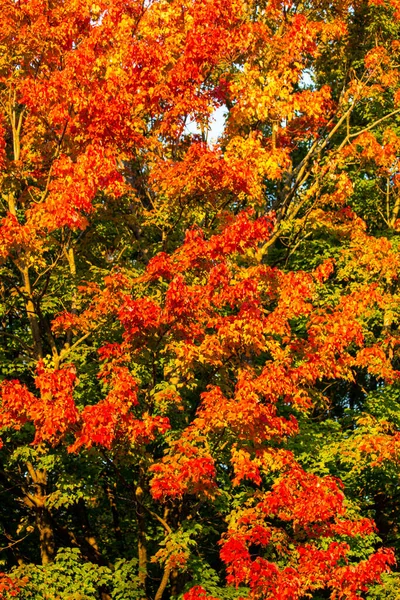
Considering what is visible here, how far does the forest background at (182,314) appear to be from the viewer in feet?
40.3

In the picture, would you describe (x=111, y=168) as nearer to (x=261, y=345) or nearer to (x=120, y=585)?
(x=261, y=345)

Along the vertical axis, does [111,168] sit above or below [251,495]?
A: above

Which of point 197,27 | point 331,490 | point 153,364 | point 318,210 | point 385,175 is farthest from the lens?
point 385,175

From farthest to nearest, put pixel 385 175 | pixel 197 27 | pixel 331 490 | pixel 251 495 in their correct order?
pixel 385 175
pixel 197 27
pixel 251 495
pixel 331 490

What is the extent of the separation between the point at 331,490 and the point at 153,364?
373 centimetres

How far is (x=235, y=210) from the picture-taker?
63.1ft

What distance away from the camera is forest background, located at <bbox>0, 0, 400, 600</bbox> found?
12289mm

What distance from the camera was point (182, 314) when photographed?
12.6m

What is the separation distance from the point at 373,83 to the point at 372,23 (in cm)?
168

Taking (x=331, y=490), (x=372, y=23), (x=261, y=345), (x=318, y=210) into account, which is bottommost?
(x=331, y=490)

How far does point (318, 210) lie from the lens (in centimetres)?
1891

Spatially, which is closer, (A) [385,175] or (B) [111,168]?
(B) [111,168]

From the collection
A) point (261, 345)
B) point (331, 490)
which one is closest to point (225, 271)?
point (261, 345)

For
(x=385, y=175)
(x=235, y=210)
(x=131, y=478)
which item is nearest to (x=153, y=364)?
(x=131, y=478)
